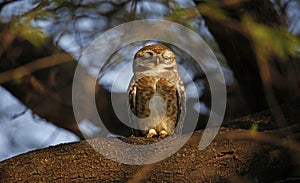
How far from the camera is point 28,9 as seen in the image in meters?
3.92

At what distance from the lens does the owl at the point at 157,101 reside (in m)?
4.70

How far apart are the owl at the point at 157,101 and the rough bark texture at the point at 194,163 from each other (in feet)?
3.24

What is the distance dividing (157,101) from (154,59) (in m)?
0.35

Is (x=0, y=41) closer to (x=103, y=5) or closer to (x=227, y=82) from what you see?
(x=103, y=5)

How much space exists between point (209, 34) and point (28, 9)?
1280mm

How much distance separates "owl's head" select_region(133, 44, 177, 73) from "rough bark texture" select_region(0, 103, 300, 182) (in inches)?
49.4

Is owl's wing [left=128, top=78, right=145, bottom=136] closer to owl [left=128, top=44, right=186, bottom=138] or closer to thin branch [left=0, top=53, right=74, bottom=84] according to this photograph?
owl [left=128, top=44, right=186, bottom=138]

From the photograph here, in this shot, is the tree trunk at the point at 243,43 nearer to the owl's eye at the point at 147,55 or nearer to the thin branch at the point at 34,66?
the owl's eye at the point at 147,55

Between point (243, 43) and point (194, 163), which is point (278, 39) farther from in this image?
point (243, 43)

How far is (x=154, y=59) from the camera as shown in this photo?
16.1ft

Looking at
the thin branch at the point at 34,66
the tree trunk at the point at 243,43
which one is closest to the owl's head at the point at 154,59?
the tree trunk at the point at 243,43

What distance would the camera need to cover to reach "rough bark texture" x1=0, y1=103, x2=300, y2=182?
338 cm

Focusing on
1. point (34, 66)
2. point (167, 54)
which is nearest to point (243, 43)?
point (167, 54)

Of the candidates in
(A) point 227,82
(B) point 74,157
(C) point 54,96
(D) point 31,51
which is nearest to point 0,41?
(D) point 31,51
